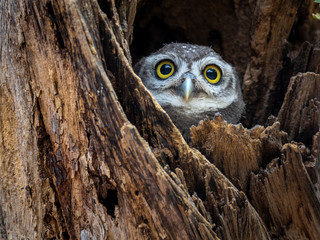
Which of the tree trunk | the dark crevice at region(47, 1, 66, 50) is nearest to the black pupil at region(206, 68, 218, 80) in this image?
the tree trunk

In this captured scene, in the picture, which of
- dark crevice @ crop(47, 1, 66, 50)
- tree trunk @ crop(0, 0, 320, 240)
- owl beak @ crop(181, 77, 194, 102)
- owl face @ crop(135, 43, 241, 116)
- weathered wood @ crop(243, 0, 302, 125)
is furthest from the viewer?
weathered wood @ crop(243, 0, 302, 125)

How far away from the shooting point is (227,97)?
357 centimetres

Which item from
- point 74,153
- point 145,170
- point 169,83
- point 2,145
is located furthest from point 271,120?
point 2,145

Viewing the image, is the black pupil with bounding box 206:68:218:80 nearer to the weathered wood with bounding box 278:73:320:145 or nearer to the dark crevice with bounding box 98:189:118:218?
the weathered wood with bounding box 278:73:320:145

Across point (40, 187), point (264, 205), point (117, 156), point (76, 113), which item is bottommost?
point (264, 205)

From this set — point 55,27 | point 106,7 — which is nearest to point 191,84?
point 106,7

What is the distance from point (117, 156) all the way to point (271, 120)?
143cm

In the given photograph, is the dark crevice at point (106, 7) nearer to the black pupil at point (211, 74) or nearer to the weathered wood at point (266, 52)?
the black pupil at point (211, 74)

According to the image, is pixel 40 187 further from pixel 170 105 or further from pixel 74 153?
pixel 170 105

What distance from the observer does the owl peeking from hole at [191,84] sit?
10.9ft

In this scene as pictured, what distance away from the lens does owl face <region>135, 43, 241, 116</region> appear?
3.30 metres

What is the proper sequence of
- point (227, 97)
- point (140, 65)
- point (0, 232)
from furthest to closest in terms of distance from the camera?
point (140, 65), point (227, 97), point (0, 232)

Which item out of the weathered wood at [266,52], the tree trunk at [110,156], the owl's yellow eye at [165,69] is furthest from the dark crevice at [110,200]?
the weathered wood at [266,52]

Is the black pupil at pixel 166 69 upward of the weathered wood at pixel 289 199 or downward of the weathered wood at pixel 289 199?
upward
